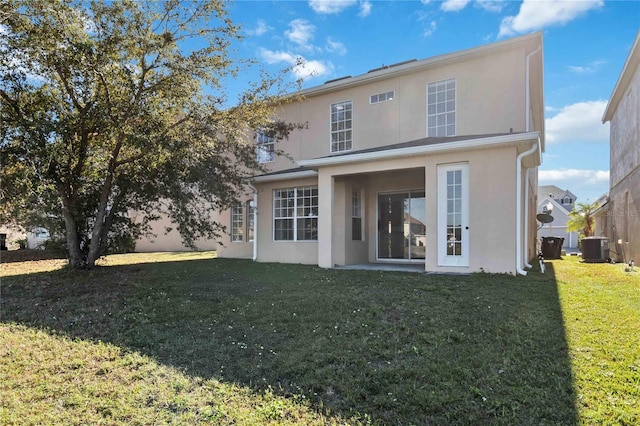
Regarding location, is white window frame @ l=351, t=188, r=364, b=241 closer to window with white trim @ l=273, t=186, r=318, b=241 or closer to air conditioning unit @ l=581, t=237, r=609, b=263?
window with white trim @ l=273, t=186, r=318, b=241

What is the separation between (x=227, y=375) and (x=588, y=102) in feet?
80.3

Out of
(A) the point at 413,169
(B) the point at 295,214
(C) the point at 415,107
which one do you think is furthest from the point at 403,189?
(B) the point at 295,214

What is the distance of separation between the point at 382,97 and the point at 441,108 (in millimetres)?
1961

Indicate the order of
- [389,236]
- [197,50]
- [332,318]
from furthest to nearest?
[389,236] → [197,50] → [332,318]

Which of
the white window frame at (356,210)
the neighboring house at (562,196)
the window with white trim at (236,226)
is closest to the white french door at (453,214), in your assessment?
the white window frame at (356,210)

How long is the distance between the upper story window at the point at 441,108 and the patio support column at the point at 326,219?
3.30 meters

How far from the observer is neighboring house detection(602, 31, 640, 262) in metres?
12.5

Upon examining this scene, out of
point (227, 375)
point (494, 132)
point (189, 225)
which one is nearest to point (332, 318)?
point (227, 375)

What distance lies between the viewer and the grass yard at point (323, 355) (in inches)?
120

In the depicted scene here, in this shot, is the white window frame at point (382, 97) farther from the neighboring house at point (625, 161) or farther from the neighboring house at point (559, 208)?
the neighboring house at point (559, 208)

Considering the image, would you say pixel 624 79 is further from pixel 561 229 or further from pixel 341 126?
pixel 561 229

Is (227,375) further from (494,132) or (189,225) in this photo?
(494,132)

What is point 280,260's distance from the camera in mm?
12930

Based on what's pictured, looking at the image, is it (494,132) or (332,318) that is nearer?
(332,318)
